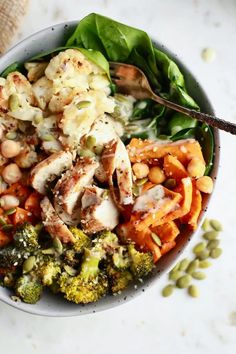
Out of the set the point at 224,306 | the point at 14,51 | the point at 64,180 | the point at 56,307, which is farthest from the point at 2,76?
the point at 224,306

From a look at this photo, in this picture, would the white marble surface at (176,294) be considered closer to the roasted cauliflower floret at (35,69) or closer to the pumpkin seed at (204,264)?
the pumpkin seed at (204,264)

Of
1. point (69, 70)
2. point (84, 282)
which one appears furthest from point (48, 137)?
point (84, 282)

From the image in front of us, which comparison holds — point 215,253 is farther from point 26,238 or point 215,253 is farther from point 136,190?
→ point 26,238

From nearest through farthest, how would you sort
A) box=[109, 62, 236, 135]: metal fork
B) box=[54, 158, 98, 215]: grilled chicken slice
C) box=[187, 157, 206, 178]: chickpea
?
1. box=[54, 158, 98, 215]: grilled chicken slice
2. box=[187, 157, 206, 178]: chickpea
3. box=[109, 62, 236, 135]: metal fork

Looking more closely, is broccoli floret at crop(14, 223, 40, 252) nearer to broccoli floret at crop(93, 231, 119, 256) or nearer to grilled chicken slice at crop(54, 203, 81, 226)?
grilled chicken slice at crop(54, 203, 81, 226)

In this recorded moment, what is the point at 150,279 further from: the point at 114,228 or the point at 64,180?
the point at 64,180

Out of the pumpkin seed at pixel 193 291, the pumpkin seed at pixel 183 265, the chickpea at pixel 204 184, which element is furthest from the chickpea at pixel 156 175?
the pumpkin seed at pixel 193 291

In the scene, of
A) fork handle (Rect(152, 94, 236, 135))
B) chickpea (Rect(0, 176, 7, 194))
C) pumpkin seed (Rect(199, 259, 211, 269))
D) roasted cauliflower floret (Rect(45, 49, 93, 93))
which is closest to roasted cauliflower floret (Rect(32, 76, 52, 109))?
roasted cauliflower floret (Rect(45, 49, 93, 93))
